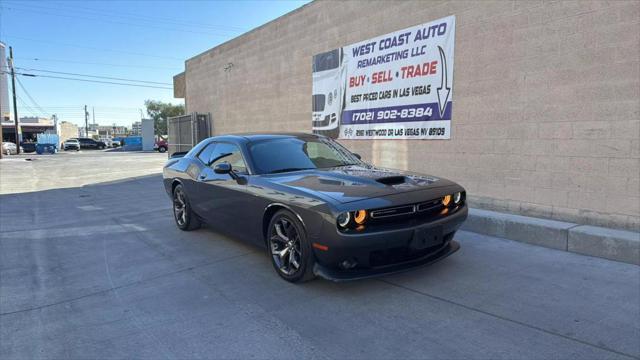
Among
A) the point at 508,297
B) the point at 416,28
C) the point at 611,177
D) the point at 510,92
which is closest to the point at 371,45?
the point at 416,28

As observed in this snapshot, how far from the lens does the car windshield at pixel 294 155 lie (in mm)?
4711

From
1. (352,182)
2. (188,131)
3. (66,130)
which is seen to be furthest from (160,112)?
(352,182)

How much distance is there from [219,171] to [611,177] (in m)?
4.68

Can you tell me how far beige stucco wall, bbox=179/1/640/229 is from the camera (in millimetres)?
4992

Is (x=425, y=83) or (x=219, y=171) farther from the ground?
(x=425, y=83)

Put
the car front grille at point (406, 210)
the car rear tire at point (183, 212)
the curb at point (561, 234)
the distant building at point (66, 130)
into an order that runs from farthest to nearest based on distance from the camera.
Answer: the distant building at point (66, 130), the car rear tire at point (183, 212), the curb at point (561, 234), the car front grille at point (406, 210)

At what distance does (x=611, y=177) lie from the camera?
5121 millimetres

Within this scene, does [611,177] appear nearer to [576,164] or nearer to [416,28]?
[576,164]

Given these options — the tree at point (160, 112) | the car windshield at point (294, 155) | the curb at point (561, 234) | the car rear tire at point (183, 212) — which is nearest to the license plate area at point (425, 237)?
the car windshield at point (294, 155)

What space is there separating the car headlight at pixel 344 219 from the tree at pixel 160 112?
81930 mm

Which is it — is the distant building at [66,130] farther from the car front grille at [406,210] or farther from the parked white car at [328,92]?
the car front grille at [406,210]

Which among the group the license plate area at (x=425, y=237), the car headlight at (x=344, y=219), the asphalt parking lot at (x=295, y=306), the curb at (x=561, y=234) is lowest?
the asphalt parking lot at (x=295, y=306)

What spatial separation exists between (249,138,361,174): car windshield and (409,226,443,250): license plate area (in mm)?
1521

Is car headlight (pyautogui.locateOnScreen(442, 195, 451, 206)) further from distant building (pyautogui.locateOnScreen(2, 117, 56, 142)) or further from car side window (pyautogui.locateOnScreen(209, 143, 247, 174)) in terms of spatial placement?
distant building (pyautogui.locateOnScreen(2, 117, 56, 142))
